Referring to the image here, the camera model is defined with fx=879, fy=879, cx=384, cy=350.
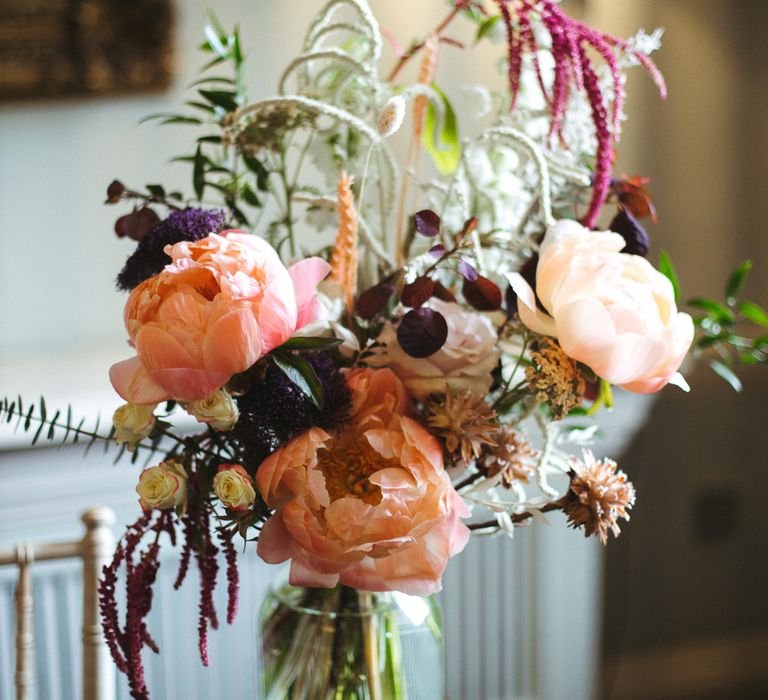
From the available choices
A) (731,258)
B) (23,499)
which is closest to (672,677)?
(731,258)

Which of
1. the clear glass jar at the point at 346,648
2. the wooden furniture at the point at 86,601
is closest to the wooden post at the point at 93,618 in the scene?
the wooden furniture at the point at 86,601

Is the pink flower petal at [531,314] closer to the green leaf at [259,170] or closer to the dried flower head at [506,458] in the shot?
the dried flower head at [506,458]

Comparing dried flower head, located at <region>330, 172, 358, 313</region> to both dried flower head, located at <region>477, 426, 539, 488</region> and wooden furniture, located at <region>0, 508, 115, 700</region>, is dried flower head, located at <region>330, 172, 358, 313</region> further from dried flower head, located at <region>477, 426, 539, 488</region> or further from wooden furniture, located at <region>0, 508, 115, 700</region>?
wooden furniture, located at <region>0, 508, 115, 700</region>

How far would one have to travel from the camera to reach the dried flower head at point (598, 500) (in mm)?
577

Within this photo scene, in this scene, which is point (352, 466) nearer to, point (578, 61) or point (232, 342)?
point (232, 342)

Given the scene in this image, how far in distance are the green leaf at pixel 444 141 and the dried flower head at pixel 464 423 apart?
0.29m

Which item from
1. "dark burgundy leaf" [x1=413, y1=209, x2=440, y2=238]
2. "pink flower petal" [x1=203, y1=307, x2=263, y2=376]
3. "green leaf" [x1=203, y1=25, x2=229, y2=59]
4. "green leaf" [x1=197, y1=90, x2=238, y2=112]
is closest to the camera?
"pink flower petal" [x1=203, y1=307, x2=263, y2=376]

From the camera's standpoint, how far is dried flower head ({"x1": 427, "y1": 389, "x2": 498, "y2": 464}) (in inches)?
22.5

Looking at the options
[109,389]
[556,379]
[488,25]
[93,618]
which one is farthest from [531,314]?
[109,389]

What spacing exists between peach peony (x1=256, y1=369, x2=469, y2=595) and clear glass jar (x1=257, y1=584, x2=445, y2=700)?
14 centimetres

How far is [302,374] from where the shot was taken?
0.53m

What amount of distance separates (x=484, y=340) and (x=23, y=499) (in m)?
0.95

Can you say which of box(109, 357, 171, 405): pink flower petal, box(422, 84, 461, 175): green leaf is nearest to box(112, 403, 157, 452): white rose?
box(109, 357, 171, 405): pink flower petal

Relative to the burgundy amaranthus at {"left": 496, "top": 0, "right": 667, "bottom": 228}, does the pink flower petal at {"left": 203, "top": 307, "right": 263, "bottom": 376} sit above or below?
below
